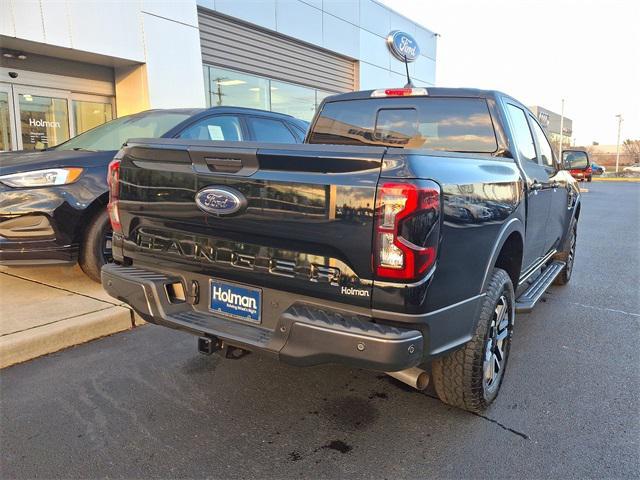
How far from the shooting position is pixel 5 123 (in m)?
8.76

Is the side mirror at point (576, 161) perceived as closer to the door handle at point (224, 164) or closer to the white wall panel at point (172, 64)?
the door handle at point (224, 164)

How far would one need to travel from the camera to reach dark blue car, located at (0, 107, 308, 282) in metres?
4.34

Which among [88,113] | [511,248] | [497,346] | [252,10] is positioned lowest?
[497,346]

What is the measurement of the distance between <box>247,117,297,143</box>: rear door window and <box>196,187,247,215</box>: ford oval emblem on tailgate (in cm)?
305

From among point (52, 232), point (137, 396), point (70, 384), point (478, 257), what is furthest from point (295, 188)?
point (52, 232)

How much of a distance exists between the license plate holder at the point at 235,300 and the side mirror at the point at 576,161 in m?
4.09

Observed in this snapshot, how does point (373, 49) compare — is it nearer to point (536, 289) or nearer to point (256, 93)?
point (256, 93)

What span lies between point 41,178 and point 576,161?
5.23 meters

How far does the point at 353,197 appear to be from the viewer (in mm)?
2211

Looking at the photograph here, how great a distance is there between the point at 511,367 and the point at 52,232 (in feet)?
13.1

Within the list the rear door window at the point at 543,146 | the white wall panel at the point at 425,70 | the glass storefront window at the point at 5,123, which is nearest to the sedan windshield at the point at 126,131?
the rear door window at the point at 543,146

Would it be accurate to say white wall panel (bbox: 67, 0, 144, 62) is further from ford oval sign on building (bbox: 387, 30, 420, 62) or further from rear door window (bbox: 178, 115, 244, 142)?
ford oval sign on building (bbox: 387, 30, 420, 62)

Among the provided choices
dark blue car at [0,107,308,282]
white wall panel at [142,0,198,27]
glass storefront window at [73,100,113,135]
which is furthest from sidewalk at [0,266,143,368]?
white wall panel at [142,0,198,27]

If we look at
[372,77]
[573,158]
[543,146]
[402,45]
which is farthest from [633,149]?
[543,146]
